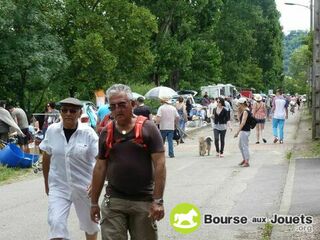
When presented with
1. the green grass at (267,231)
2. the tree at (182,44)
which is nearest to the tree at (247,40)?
the tree at (182,44)

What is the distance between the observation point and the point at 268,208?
30.1ft

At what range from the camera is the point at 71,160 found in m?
5.98

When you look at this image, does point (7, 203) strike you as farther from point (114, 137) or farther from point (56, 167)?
point (114, 137)

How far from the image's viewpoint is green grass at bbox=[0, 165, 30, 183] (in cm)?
1362

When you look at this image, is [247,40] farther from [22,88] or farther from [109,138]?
[109,138]

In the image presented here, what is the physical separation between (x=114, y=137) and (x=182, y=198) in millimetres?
5541

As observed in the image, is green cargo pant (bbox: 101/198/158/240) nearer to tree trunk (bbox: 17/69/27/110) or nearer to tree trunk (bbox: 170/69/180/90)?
tree trunk (bbox: 17/69/27/110)

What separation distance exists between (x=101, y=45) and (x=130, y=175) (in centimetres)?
2544

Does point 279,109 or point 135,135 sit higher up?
point 135,135

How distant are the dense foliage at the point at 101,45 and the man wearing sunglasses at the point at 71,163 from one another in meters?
17.1

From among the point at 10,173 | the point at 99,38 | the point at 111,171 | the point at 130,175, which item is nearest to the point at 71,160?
the point at 111,171

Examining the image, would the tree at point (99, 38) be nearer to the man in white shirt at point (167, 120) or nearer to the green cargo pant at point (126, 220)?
the man in white shirt at point (167, 120)

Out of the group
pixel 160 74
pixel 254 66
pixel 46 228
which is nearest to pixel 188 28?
pixel 160 74

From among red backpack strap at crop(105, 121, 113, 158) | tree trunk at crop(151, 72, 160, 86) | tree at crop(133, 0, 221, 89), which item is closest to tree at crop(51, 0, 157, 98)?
tree at crop(133, 0, 221, 89)
